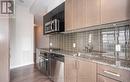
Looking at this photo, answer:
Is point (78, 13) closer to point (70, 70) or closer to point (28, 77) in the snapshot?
point (70, 70)

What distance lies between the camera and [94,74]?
1.86m

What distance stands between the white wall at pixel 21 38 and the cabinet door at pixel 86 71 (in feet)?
14.8

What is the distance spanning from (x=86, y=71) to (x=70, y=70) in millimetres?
584

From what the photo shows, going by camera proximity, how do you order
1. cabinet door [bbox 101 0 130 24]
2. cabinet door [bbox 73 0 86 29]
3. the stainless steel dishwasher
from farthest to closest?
1. the stainless steel dishwasher
2. cabinet door [bbox 73 0 86 29]
3. cabinet door [bbox 101 0 130 24]

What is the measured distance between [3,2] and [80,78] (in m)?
3.05

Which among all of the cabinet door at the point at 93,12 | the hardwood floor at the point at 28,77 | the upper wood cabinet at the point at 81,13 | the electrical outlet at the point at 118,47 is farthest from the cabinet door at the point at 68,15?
the hardwood floor at the point at 28,77

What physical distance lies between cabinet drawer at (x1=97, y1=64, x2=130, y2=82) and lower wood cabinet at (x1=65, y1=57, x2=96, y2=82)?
0.47 ft

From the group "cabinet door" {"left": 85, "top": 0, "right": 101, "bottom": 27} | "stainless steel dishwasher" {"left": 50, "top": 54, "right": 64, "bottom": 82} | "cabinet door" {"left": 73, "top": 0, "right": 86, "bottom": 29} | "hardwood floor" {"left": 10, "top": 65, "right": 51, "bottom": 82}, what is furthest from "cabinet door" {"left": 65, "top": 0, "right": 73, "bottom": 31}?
"hardwood floor" {"left": 10, "top": 65, "right": 51, "bottom": 82}

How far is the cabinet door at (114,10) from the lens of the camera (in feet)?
5.40

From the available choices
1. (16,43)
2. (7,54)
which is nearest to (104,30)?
(7,54)

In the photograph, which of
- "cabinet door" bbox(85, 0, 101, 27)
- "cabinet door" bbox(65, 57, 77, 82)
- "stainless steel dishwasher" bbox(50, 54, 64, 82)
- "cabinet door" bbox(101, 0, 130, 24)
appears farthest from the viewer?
"stainless steel dishwasher" bbox(50, 54, 64, 82)

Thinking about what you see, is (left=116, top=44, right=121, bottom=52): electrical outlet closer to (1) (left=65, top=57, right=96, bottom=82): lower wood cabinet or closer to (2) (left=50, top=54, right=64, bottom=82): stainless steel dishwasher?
(1) (left=65, top=57, right=96, bottom=82): lower wood cabinet

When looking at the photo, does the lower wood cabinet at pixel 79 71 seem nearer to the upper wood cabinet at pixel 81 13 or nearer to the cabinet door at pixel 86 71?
the cabinet door at pixel 86 71

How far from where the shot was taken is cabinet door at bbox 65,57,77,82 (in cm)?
241
